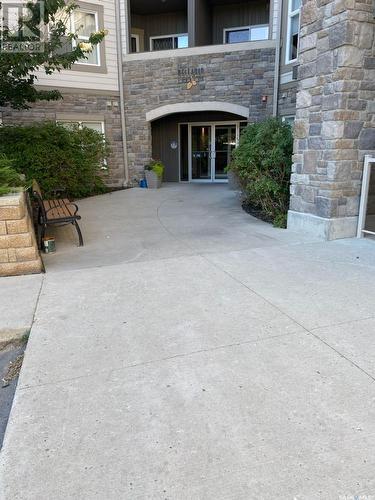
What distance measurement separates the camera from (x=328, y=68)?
5594 millimetres

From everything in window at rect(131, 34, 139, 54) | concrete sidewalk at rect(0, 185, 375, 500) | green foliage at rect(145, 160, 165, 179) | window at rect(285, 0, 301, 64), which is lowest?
concrete sidewalk at rect(0, 185, 375, 500)

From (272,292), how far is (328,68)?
361 centimetres

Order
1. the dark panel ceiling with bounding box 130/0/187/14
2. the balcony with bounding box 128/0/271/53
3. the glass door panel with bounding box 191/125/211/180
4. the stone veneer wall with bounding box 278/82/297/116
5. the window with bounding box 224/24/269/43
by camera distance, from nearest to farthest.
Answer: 1. the stone veneer wall with bounding box 278/82/297/116
2. the balcony with bounding box 128/0/271/53
3. the dark panel ceiling with bounding box 130/0/187/14
4. the window with bounding box 224/24/269/43
5. the glass door panel with bounding box 191/125/211/180

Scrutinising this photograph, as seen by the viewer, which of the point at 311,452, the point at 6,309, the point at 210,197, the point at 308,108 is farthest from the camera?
the point at 210,197

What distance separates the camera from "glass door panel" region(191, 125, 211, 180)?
14.5m

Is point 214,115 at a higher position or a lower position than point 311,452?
higher

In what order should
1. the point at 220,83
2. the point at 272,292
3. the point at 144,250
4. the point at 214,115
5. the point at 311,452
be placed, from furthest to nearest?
1. the point at 214,115
2. the point at 220,83
3. the point at 144,250
4. the point at 272,292
5. the point at 311,452

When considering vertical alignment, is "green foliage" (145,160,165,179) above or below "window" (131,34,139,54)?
below

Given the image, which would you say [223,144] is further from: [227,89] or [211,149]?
[227,89]

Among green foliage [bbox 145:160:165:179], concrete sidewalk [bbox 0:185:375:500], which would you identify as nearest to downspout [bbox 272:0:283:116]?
green foliage [bbox 145:160:165:179]

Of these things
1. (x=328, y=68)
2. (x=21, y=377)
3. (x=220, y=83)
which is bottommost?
(x=21, y=377)

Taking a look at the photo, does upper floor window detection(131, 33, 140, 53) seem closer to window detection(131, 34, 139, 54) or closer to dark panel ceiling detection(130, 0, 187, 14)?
window detection(131, 34, 139, 54)

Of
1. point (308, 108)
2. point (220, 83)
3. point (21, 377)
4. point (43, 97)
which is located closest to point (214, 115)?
point (220, 83)

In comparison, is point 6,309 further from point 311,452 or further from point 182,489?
point 311,452
